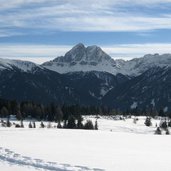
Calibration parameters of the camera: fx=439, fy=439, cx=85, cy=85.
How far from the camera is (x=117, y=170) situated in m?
32.9

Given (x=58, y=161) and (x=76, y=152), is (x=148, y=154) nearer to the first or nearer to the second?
(x=76, y=152)

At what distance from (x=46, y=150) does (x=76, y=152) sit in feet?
10.6

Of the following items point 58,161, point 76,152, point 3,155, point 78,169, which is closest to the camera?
point 78,169

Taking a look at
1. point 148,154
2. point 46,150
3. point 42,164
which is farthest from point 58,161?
point 148,154

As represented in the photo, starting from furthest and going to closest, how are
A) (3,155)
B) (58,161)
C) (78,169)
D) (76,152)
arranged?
(76,152), (3,155), (58,161), (78,169)

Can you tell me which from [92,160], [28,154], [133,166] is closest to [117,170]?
[133,166]

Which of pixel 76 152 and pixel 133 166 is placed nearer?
pixel 133 166

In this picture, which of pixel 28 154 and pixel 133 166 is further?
pixel 28 154

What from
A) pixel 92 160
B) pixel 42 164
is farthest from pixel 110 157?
pixel 42 164

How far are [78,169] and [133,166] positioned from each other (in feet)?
15.7

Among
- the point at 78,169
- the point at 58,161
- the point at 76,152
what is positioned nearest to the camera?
the point at 78,169

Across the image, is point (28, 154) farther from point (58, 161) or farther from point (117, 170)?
point (117, 170)

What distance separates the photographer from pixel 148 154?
44125 mm

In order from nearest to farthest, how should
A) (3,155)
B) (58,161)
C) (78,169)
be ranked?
(78,169), (58,161), (3,155)
